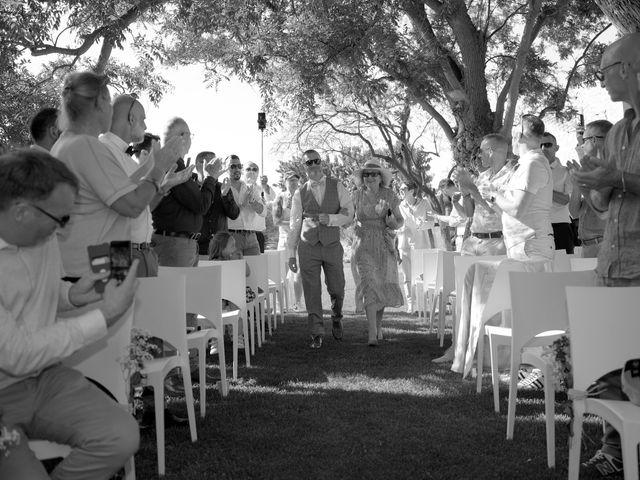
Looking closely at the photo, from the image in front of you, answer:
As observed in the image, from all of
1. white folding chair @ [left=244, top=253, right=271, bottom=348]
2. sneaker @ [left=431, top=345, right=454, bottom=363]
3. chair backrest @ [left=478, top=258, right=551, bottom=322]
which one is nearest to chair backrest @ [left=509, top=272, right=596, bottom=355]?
chair backrest @ [left=478, top=258, right=551, bottom=322]

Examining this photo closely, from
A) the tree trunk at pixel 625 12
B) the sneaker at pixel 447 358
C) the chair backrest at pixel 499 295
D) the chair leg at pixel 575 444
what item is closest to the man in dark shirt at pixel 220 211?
the sneaker at pixel 447 358

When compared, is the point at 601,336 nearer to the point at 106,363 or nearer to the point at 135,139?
the point at 106,363

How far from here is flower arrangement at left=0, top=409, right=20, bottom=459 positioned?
241cm

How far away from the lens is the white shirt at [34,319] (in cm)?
250

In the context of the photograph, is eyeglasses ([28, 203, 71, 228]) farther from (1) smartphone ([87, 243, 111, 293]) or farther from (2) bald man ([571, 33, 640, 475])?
(2) bald man ([571, 33, 640, 475])

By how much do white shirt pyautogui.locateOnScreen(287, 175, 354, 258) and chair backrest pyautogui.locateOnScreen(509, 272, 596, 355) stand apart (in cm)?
471

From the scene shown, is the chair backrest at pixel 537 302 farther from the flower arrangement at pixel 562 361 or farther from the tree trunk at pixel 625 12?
the tree trunk at pixel 625 12

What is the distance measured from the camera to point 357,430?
16.5 ft

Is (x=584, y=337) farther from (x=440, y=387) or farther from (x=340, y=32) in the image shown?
(x=340, y=32)

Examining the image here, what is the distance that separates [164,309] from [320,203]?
4.87 metres

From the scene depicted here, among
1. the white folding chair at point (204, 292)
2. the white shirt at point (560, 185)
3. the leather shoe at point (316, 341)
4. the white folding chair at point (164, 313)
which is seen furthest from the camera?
the leather shoe at point (316, 341)

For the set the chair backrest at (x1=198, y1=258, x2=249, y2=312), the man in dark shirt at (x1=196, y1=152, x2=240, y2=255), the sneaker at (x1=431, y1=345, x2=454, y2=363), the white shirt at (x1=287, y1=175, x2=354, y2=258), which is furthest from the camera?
the white shirt at (x1=287, y1=175, x2=354, y2=258)

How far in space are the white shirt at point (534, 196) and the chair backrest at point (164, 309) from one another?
2758mm

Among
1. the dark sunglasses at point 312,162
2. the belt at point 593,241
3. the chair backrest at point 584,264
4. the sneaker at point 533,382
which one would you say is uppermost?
the dark sunglasses at point 312,162
